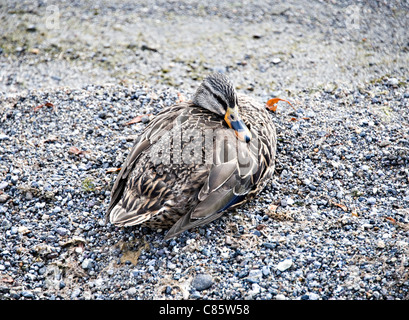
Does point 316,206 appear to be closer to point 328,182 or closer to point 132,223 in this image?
point 328,182

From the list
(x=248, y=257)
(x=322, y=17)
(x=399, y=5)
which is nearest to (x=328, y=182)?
(x=248, y=257)

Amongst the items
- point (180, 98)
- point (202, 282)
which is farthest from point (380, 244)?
point (180, 98)

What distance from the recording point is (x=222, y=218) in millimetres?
4648

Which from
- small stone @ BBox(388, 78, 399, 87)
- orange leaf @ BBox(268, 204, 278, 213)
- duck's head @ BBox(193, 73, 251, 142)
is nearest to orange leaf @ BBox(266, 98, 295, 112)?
duck's head @ BBox(193, 73, 251, 142)

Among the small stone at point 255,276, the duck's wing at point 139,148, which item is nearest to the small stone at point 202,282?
the small stone at point 255,276

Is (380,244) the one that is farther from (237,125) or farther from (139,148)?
(139,148)

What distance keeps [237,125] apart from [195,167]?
70 cm

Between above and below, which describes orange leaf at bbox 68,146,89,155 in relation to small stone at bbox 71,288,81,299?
above

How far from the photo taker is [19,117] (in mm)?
6301

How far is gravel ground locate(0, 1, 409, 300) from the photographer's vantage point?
4.15 m

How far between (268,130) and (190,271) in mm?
1967

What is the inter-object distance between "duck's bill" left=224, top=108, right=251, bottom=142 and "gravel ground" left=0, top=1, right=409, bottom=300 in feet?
2.33

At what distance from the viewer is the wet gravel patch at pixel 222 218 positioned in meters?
4.06

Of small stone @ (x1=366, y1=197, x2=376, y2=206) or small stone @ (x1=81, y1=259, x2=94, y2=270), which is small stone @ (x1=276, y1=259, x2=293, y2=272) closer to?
small stone @ (x1=366, y1=197, x2=376, y2=206)
